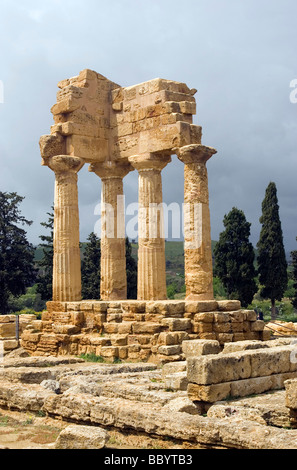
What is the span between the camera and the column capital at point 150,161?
21.2m

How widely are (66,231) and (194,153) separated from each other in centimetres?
543

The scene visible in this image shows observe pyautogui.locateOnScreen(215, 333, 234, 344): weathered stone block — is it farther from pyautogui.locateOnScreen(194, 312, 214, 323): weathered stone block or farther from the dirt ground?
the dirt ground

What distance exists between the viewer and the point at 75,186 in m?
22.4

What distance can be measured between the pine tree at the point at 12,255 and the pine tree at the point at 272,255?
15.1 metres

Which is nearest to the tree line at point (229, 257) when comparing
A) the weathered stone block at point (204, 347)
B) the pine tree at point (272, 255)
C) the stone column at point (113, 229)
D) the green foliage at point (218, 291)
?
the pine tree at point (272, 255)

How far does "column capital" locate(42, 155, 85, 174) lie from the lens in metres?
21.7

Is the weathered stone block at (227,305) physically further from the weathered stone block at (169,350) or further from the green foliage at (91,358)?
the green foliage at (91,358)

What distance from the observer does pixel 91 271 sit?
3894 centimetres

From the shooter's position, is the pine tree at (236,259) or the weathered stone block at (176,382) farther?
the pine tree at (236,259)

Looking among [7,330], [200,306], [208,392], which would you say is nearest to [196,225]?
[200,306]

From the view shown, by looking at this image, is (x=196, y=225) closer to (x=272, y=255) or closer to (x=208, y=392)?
(x=208, y=392)

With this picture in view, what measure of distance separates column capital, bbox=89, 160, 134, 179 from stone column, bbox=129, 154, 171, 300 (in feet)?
6.26

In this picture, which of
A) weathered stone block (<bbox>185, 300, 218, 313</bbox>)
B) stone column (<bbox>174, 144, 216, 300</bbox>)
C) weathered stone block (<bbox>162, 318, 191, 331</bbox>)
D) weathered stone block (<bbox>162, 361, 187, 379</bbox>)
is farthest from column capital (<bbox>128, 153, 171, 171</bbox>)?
weathered stone block (<bbox>162, 361, 187, 379</bbox>)

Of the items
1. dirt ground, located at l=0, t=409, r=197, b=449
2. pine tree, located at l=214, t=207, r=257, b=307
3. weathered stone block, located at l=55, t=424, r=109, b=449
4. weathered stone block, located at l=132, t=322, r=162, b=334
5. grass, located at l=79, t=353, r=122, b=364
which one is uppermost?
pine tree, located at l=214, t=207, r=257, b=307
